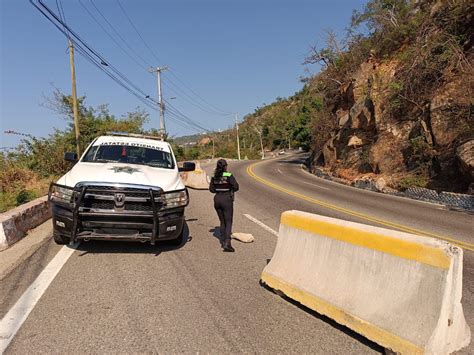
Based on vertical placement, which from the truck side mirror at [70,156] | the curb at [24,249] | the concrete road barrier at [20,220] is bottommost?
the curb at [24,249]

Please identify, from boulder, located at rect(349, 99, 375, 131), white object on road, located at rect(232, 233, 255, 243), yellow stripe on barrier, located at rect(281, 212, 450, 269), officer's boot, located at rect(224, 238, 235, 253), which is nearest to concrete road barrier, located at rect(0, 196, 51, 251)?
officer's boot, located at rect(224, 238, 235, 253)

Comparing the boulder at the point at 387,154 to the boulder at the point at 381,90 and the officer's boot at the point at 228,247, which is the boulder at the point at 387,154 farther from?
the officer's boot at the point at 228,247

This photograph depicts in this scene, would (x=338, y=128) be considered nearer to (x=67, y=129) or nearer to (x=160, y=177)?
(x=67, y=129)

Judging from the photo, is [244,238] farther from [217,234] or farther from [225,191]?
[225,191]

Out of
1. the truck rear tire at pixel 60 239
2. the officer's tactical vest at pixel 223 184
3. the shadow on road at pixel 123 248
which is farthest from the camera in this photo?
the officer's tactical vest at pixel 223 184

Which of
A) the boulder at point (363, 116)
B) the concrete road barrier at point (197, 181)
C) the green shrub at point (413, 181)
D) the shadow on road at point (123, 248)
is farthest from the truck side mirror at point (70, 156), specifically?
the boulder at point (363, 116)

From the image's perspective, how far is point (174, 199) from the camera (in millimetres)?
6266

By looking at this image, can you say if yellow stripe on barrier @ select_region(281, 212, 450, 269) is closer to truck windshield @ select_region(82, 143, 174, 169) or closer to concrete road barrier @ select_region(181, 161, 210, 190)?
truck windshield @ select_region(82, 143, 174, 169)

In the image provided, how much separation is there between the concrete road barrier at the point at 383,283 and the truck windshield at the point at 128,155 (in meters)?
4.04

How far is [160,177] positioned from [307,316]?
3498 mm

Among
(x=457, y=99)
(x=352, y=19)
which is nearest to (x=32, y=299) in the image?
(x=457, y=99)

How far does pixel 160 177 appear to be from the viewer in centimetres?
652

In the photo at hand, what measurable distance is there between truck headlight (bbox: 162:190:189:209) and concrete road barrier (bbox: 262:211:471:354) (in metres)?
2.28

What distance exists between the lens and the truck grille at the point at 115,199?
5762 millimetres
